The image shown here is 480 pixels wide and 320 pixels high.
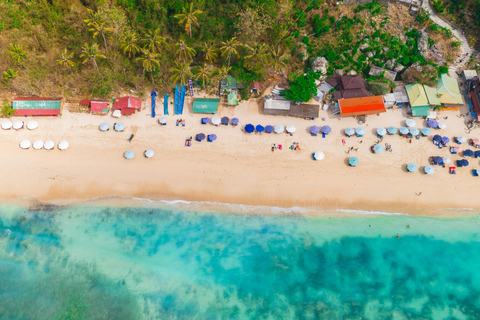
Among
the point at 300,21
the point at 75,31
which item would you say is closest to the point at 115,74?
the point at 75,31

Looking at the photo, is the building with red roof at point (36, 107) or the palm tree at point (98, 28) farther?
the building with red roof at point (36, 107)

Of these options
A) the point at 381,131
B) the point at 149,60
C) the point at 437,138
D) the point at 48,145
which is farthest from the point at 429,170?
the point at 48,145

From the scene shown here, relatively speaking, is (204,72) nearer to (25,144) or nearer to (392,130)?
(25,144)

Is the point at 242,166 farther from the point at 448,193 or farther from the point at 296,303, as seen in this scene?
the point at 448,193

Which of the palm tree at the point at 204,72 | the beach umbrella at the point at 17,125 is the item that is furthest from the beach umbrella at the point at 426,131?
the beach umbrella at the point at 17,125

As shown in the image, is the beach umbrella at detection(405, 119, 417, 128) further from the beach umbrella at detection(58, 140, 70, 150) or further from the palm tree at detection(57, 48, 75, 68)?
the palm tree at detection(57, 48, 75, 68)

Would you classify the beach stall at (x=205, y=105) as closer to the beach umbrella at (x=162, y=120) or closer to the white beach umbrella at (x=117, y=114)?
the beach umbrella at (x=162, y=120)
